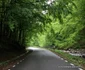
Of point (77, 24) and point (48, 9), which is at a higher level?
point (48, 9)

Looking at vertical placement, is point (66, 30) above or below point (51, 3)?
below

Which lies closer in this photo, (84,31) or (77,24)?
(77,24)

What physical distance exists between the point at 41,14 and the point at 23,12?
9.90 metres

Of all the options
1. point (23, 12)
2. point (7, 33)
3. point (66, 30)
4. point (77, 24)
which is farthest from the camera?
point (7, 33)

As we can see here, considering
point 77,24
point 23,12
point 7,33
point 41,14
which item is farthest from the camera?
point 7,33

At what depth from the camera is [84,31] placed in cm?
2844

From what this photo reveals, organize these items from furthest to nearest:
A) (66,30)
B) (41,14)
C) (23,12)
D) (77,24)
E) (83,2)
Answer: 1. (41,14)
2. (66,30)
3. (77,24)
4. (83,2)
5. (23,12)

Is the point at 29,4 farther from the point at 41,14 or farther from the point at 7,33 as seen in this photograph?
the point at 7,33

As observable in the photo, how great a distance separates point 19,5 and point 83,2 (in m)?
6.25

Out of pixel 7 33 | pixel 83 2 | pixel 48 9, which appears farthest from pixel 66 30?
pixel 7 33

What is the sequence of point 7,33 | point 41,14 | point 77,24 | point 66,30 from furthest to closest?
point 7,33 < point 41,14 < point 66,30 < point 77,24

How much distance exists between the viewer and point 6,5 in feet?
75.7

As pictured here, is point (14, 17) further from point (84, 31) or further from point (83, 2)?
point (84, 31)

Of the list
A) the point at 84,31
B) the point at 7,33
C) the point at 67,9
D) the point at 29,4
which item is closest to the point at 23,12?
the point at 29,4
